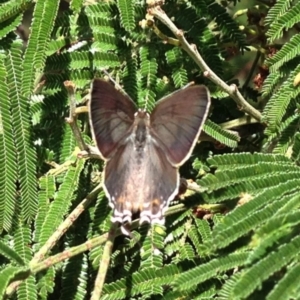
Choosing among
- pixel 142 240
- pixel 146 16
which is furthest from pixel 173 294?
pixel 146 16

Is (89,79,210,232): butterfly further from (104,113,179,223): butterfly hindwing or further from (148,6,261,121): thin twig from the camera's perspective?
(148,6,261,121): thin twig

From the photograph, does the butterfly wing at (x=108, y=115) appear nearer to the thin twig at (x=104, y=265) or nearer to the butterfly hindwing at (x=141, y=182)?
the butterfly hindwing at (x=141, y=182)

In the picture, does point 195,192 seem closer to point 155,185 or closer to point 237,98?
point 155,185

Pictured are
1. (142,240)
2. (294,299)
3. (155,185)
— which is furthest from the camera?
(142,240)

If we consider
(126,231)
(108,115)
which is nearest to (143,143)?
(108,115)

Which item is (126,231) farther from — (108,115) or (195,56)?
(195,56)
